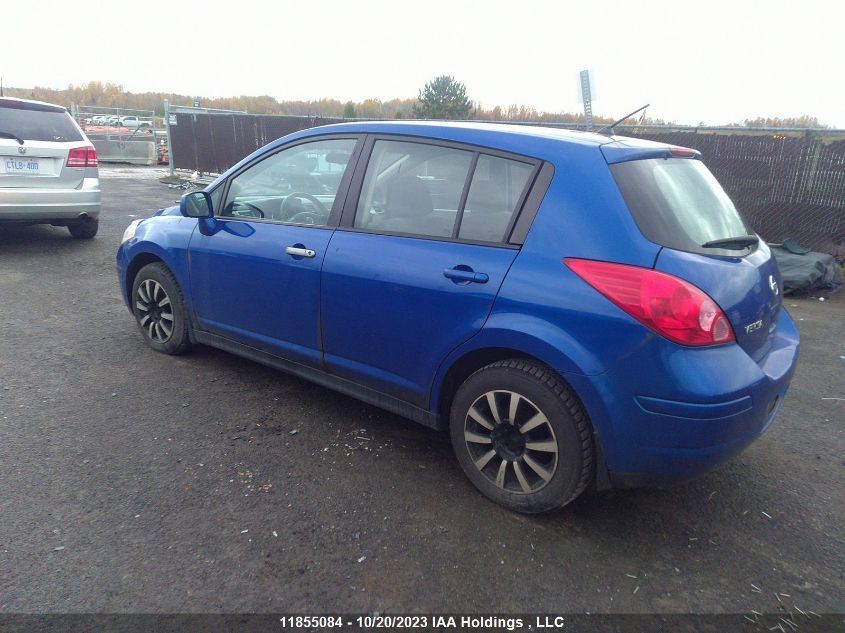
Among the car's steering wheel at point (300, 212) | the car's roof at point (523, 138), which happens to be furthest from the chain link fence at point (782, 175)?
the car's steering wheel at point (300, 212)

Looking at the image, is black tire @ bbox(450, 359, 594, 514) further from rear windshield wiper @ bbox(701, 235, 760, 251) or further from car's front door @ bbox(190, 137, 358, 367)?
car's front door @ bbox(190, 137, 358, 367)

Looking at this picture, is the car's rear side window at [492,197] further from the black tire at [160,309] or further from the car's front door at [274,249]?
the black tire at [160,309]

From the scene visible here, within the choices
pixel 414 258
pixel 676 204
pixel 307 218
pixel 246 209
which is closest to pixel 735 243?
pixel 676 204

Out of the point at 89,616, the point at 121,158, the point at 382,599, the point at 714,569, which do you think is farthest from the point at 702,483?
the point at 121,158

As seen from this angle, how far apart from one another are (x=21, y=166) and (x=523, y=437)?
707 centimetres

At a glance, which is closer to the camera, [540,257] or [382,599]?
[382,599]

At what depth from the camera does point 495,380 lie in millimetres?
2885

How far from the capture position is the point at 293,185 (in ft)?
12.9

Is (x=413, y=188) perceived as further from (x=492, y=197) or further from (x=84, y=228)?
(x=84, y=228)

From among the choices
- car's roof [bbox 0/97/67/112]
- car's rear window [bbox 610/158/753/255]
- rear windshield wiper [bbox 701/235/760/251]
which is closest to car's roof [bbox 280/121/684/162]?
car's rear window [bbox 610/158/753/255]

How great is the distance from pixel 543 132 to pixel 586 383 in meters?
1.27

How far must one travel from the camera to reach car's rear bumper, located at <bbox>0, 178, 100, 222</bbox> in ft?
23.8

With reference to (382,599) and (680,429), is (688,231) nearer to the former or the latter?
(680,429)

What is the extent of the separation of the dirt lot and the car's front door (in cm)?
48
